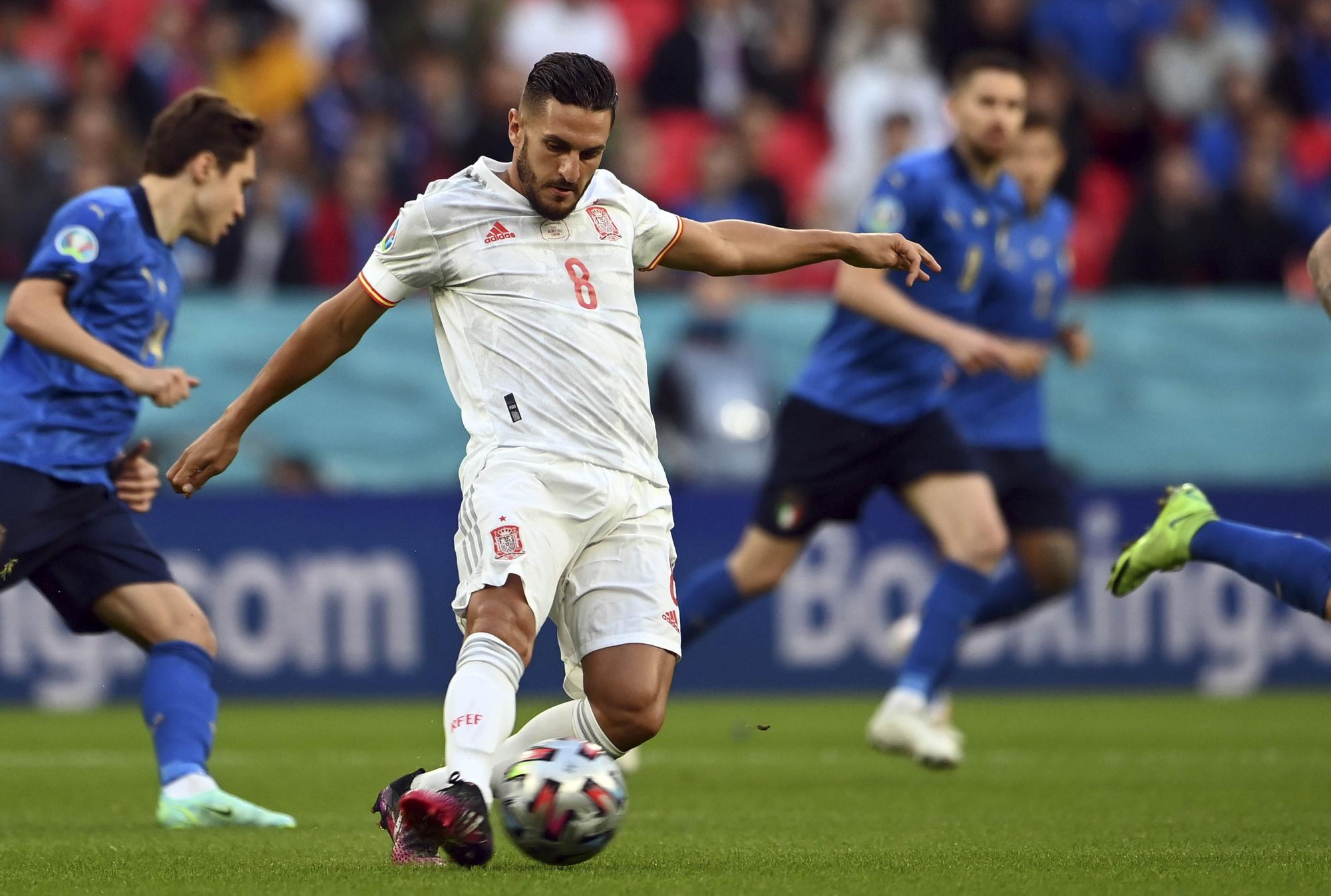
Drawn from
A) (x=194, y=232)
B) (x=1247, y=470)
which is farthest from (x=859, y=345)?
(x=1247, y=470)

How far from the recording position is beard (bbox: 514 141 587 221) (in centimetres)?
513

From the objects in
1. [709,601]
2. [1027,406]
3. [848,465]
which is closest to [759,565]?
[709,601]

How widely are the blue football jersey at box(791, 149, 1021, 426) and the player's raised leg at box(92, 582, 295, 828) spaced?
9.46ft

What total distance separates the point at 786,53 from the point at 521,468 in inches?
428

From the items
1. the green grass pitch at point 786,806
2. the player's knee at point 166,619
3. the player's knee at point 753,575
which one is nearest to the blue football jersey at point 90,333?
the player's knee at point 166,619

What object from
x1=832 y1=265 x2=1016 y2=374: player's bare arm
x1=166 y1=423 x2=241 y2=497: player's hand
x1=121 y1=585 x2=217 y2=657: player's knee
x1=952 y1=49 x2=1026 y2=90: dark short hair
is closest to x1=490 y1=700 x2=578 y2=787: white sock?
x1=166 y1=423 x2=241 y2=497: player's hand

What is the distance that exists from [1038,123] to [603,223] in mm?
4812

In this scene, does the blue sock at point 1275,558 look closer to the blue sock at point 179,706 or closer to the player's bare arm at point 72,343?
the player's bare arm at point 72,343

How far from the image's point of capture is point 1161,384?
1289 centimetres

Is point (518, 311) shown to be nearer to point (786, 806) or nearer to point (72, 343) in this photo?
point (72, 343)

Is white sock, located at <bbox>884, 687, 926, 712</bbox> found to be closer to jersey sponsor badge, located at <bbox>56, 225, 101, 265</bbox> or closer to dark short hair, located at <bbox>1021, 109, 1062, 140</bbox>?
→ dark short hair, located at <bbox>1021, 109, 1062, 140</bbox>

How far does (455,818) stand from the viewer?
460cm

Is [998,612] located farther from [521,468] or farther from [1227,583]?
[521,468]

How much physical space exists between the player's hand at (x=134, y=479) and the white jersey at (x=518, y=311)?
1870 mm
